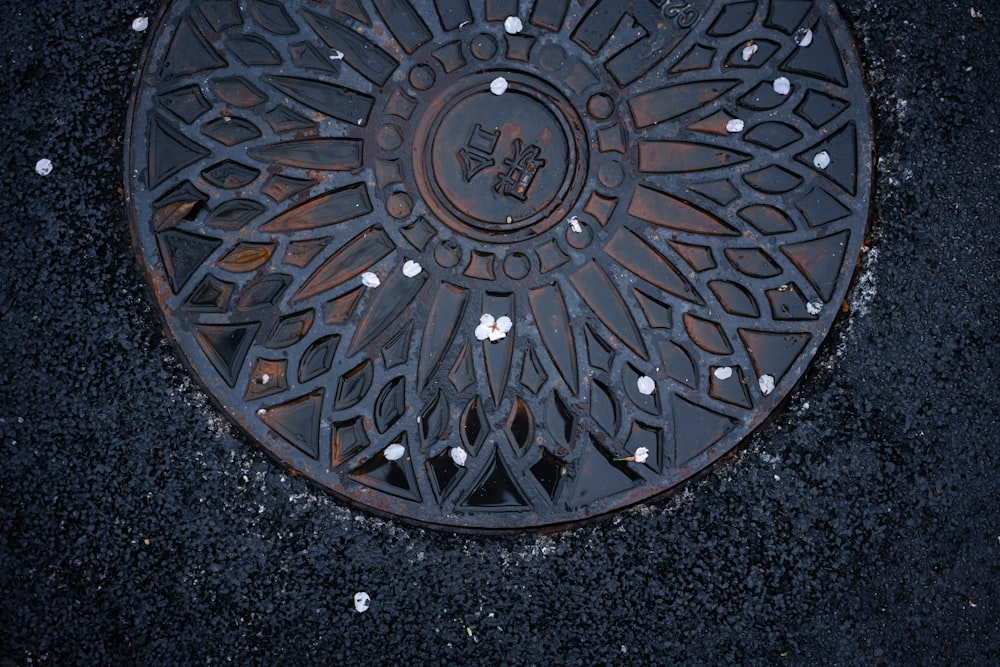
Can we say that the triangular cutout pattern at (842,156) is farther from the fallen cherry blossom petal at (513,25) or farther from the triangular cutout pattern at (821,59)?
the fallen cherry blossom petal at (513,25)

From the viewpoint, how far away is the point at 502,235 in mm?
1788

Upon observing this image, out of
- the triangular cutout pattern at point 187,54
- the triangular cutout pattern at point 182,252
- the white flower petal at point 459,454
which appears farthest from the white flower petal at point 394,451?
the triangular cutout pattern at point 187,54

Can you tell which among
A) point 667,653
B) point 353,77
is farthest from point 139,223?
point 667,653

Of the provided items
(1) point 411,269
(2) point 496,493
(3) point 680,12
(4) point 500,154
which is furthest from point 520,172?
(2) point 496,493

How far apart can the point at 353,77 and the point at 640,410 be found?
1.22 m

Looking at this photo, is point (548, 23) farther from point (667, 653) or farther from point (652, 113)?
point (667, 653)

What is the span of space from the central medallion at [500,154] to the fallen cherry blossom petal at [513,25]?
12 centimetres

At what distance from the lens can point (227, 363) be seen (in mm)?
1804

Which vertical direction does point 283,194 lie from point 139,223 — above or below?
above

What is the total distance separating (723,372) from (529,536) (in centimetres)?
71

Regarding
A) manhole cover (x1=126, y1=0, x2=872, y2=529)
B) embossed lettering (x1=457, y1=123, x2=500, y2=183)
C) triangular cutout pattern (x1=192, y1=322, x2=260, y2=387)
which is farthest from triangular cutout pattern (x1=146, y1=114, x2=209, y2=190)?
embossed lettering (x1=457, y1=123, x2=500, y2=183)

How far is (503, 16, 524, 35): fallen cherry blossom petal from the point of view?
1.78 metres

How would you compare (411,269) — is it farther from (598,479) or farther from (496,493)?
(598,479)

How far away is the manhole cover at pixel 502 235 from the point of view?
5.82ft
